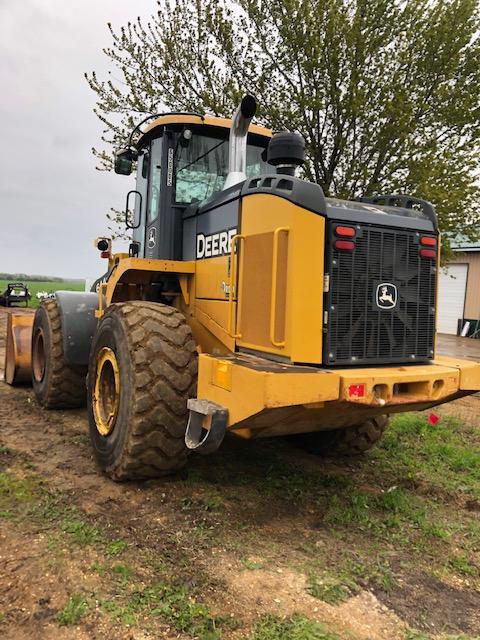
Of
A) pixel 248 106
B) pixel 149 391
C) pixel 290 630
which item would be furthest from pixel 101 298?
pixel 290 630

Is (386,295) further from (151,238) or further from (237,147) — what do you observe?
(151,238)

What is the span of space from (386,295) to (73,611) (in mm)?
2598

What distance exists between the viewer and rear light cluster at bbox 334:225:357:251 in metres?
3.54

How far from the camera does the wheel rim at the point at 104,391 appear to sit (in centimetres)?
432

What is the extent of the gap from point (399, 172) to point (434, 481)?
28.0ft

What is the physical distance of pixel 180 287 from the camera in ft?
16.3

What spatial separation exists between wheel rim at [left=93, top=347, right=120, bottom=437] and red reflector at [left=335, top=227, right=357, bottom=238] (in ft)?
6.28

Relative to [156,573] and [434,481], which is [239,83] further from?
[156,573]

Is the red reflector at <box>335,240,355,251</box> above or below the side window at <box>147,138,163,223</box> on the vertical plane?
below

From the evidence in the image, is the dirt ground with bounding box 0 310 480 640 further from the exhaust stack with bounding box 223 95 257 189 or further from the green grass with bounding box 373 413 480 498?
the exhaust stack with bounding box 223 95 257 189

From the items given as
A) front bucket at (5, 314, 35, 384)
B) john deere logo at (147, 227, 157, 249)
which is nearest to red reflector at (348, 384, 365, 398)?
john deere logo at (147, 227, 157, 249)

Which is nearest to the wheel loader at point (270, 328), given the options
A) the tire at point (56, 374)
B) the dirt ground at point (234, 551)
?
the dirt ground at point (234, 551)

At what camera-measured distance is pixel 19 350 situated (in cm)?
746

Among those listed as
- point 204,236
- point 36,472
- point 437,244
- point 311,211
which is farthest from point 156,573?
point 437,244
